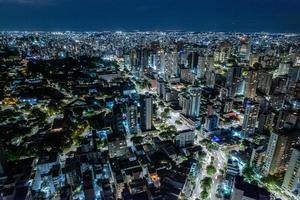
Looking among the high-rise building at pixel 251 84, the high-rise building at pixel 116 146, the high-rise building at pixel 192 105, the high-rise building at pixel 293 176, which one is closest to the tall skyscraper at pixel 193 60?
the high-rise building at pixel 251 84

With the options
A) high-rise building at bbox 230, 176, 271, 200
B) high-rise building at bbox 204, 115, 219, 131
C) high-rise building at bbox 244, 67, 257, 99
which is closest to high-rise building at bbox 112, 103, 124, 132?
high-rise building at bbox 204, 115, 219, 131

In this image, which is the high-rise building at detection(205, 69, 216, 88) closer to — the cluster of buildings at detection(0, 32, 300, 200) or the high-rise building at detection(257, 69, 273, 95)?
the cluster of buildings at detection(0, 32, 300, 200)

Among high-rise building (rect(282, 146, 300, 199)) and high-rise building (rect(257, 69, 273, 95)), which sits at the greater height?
high-rise building (rect(257, 69, 273, 95))

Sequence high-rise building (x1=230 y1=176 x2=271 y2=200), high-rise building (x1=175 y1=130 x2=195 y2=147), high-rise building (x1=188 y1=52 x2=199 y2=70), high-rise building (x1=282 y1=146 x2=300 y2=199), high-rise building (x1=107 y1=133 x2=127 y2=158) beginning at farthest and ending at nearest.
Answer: high-rise building (x1=188 y1=52 x2=199 y2=70) < high-rise building (x1=175 y1=130 x2=195 y2=147) < high-rise building (x1=107 y1=133 x2=127 y2=158) < high-rise building (x1=282 y1=146 x2=300 y2=199) < high-rise building (x1=230 y1=176 x2=271 y2=200)

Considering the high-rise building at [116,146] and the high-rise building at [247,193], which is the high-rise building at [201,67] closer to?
the high-rise building at [116,146]

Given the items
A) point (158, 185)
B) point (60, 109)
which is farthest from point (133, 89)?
point (158, 185)

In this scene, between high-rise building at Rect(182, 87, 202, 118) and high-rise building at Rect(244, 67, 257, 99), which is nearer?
high-rise building at Rect(182, 87, 202, 118)
